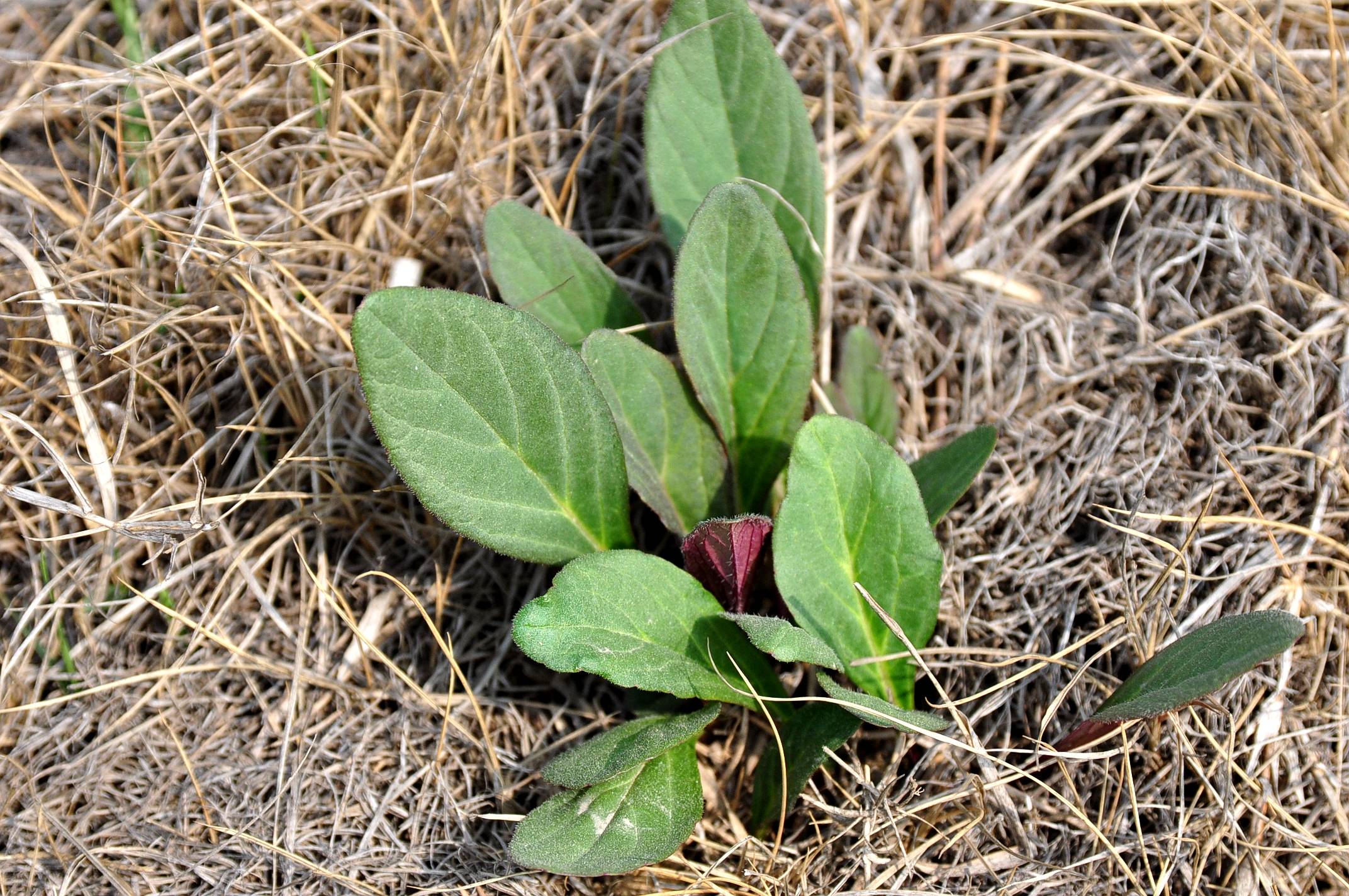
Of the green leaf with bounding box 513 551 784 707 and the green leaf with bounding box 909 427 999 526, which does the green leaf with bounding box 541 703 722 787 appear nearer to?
the green leaf with bounding box 513 551 784 707

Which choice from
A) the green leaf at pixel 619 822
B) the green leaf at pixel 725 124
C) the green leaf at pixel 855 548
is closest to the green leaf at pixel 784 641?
the green leaf at pixel 855 548

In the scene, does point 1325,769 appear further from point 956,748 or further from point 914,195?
point 914,195

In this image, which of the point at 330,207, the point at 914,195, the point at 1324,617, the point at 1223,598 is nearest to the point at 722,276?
the point at 914,195

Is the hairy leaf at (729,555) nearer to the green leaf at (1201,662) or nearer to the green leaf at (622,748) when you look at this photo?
the green leaf at (622,748)

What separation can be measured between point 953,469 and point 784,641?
0.39 metres

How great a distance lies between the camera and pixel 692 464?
1434mm

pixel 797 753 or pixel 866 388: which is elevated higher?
pixel 866 388

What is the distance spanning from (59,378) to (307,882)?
789 millimetres

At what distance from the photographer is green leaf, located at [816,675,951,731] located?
111cm

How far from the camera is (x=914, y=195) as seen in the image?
1672 mm

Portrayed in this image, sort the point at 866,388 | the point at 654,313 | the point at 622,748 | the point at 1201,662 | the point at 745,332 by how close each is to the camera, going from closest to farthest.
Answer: the point at 1201,662 → the point at 622,748 → the point at 745,332 → the point at 866,388 → the point at 654,313

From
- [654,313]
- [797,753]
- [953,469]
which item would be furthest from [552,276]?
[797,753]

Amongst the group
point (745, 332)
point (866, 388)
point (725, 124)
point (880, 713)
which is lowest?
point (880, 713)

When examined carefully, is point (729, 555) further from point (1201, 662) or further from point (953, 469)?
point (1201, 662)
